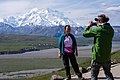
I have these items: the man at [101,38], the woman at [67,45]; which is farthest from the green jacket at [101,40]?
the woman at [67,45]

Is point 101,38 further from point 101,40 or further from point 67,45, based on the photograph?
point 67,45

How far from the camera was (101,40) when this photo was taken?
31.1 ft

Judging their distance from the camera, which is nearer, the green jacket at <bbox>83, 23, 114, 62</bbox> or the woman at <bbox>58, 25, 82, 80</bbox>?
the green jacket at <bbox>83, 23, 114, 62</bbox>

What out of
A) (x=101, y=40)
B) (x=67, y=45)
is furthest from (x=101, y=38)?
(x=67, y=45)

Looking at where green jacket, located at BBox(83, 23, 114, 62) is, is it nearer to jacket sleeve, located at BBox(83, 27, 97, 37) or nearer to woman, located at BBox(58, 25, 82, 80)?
jacket sleeve, located at BBox(83, 27, 97, 37)

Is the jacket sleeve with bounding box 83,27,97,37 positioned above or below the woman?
above

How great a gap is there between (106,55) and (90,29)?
84 cm

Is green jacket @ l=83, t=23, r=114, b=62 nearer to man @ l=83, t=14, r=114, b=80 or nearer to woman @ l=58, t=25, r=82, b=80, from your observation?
man @ l=83, t=14, r=114, b=80

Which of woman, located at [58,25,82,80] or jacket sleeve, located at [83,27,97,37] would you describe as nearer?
jacket sleeve, located at [83,27,97,37]

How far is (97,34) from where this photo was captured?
9.45 meters

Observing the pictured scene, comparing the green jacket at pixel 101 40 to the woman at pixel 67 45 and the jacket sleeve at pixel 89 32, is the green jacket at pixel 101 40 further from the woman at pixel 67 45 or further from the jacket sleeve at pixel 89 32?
the woman at pixel 67 45

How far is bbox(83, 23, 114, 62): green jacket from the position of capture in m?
9.39

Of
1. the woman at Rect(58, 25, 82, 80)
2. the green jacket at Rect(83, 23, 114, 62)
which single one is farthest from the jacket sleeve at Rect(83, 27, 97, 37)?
the woman at Rect(58, 25, 82, 80)

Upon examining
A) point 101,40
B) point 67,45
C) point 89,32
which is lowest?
point 67,45
